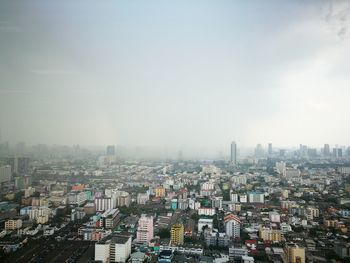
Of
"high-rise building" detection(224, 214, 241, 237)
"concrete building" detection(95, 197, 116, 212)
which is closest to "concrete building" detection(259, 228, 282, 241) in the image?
"high-rise building" detection(224, 214, 241, 237)

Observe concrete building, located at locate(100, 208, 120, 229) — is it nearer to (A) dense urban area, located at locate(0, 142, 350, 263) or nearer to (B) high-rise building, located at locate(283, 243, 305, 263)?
(A) dense urban area, located at locate(0, 142, 350, 263)

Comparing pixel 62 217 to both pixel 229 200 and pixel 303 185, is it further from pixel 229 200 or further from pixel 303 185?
pixel 303 185

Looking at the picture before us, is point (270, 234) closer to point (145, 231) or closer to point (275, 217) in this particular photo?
point (275, 217)

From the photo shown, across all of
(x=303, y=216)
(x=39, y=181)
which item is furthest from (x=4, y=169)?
(x=303, y=216)

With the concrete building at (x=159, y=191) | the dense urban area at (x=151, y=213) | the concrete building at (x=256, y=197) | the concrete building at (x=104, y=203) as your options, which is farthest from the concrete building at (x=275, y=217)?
the concrete building at (x=104, y=203)

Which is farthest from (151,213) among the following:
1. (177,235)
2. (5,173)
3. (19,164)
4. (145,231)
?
(5,173)
